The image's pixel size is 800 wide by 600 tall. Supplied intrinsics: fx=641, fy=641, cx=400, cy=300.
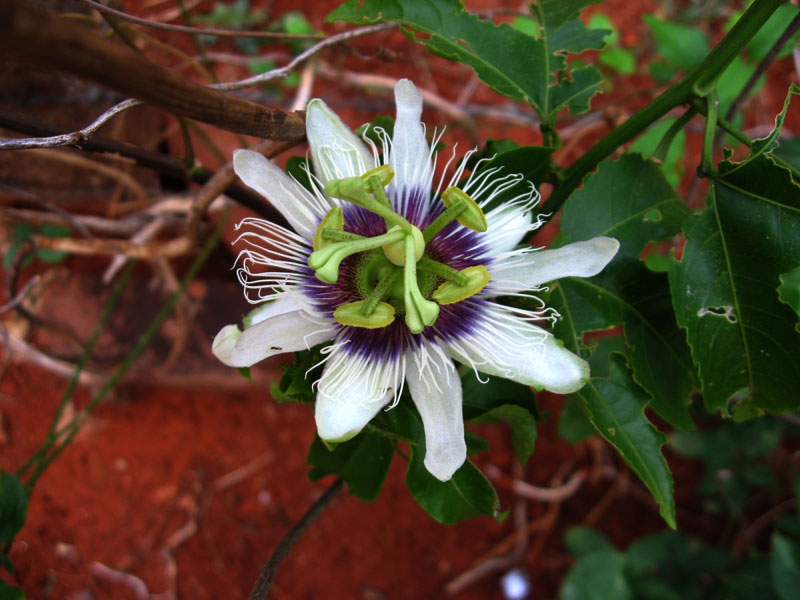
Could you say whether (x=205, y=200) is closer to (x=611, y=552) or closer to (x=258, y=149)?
(x=258, y=149)

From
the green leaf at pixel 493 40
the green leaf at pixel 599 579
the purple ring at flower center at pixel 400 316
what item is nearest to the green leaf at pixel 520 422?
the purple ring at flower center at pixel 400 316

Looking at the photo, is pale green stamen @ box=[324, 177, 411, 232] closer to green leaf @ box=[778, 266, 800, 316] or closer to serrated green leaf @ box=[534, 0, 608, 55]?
serrated green leaf @ box=[534, 0, 608, 55]

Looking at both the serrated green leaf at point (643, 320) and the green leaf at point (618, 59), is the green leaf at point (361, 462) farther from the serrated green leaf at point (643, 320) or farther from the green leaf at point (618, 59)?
the green leaf at point (618, 59)

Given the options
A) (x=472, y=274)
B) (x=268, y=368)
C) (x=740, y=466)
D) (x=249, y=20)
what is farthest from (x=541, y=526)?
(x=249, y=20)

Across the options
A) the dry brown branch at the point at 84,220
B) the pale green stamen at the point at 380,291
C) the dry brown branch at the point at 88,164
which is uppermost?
the pale green stamen at the point at 380,291

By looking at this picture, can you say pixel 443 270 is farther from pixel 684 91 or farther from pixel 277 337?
pixel 684 91

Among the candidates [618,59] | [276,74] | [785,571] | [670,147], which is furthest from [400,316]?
[618,59]
